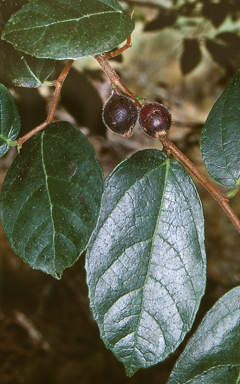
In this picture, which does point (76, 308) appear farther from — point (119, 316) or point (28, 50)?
point (28, 50)

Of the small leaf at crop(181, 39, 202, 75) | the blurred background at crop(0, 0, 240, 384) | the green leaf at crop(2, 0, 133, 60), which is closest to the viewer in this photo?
the green leaf at crop(2, 0, 133, 60)

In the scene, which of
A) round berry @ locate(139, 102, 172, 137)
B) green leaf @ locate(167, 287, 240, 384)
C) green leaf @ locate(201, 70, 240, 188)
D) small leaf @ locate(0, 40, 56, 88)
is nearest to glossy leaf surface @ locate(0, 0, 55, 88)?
small leaf @ locate(0, 40, 56, 88)

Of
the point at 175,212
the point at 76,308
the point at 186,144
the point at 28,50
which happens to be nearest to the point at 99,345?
the point at 76,308

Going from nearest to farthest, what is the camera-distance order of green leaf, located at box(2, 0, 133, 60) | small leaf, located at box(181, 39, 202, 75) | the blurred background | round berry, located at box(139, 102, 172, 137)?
green leaf, located at box(2, 0, 133, 60) → round berry, located at box(139, 102, 172, 137) → the blurred background → small leaf, located at box(181, 39, 202, 75)

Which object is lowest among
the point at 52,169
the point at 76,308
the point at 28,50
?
the point at 52,169

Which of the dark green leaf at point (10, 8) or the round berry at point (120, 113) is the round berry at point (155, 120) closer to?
the round berry at point (120, 113)

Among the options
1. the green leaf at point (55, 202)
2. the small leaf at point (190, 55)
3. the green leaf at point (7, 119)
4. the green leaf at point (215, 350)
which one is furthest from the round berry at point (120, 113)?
the small leaf at point (190, 55)

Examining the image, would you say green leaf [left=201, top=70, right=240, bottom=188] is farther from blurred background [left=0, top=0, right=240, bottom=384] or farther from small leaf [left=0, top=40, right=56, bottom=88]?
blurred background [left=0, top=0, right=240, bottom=384]
